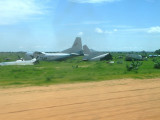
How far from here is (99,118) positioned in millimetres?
7465

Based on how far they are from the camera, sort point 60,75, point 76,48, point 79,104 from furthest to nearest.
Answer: point 76,48
point 60,75
point 79,104

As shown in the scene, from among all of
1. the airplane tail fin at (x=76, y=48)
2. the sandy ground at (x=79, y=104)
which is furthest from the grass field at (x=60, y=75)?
the airplane tail fin at (x=76, y=48)

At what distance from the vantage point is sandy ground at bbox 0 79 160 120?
7668mm

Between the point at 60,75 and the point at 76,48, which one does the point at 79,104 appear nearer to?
the point at 60,75

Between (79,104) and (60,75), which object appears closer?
(79,104)

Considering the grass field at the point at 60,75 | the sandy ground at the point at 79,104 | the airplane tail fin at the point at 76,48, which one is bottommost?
the sandy ground at the point at 79,104

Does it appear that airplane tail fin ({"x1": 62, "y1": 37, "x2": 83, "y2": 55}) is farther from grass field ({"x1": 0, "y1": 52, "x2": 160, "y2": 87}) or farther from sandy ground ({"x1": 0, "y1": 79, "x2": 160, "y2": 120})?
sandy ground ({"x1": 0, "y1": 79, "x2": 160, "y2": 120})

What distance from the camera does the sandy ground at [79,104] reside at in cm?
767

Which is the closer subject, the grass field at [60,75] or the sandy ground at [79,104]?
the sandy ground at [79,104]

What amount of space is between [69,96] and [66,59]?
140 ft

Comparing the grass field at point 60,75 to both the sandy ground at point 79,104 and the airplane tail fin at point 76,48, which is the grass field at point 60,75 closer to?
the sandy ground at point 79,104

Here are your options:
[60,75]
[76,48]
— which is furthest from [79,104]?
[76,48]

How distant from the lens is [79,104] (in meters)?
9.22

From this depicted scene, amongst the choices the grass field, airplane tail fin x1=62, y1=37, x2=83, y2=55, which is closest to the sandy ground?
the grass field
